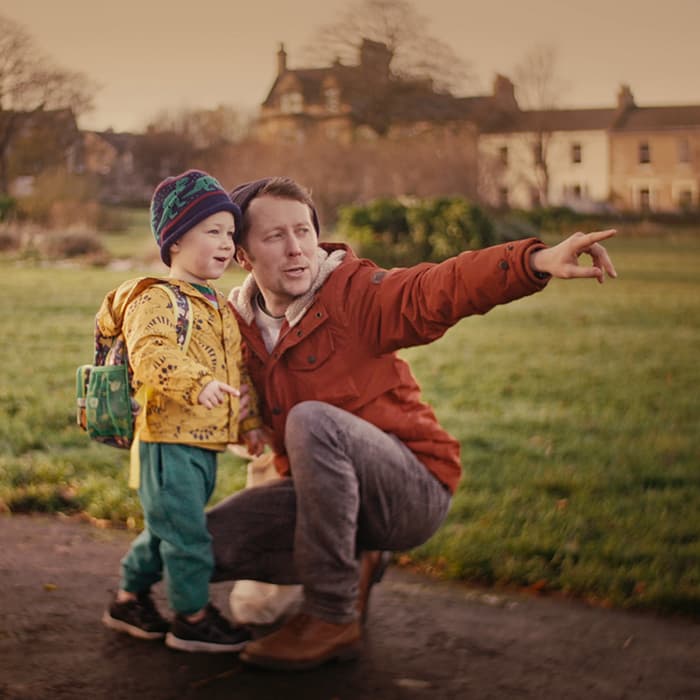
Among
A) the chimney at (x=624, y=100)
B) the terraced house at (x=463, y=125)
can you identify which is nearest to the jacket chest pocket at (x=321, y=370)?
the terraced house at (x=463, y=125)

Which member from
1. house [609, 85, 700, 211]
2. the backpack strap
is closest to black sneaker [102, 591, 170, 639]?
the backpack strap

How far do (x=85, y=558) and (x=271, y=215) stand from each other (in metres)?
1.59

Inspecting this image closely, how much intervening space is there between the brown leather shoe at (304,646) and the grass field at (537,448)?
0.98 m

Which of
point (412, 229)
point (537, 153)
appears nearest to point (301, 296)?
point (412, 229)

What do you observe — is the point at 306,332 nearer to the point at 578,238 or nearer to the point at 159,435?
the point at 159,435

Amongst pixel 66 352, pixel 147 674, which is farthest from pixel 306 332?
pixel 66 352

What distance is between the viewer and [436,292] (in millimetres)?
2961

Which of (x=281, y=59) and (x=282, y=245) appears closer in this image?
(x=282, y=245)

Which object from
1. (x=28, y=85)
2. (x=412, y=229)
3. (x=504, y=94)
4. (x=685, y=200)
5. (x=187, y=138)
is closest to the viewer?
(x=28, y=85)

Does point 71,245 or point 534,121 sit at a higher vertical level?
point 534,121

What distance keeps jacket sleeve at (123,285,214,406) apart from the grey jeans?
340mm

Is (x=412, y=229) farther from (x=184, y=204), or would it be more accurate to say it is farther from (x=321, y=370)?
(x=184, y=204)

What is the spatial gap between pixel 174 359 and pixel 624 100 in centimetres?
5264

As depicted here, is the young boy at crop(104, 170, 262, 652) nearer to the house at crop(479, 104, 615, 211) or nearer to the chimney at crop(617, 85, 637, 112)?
the house at crop(479, 104, 615, 211)
